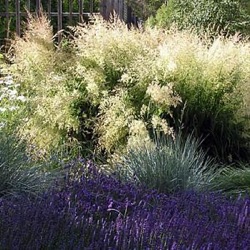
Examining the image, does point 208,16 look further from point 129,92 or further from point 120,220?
point 120,220

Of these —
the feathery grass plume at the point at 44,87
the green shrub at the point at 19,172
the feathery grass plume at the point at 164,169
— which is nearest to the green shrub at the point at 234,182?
the feathery grass plume at the point at 164,169

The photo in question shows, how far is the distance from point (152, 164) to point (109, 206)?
1.01 metres

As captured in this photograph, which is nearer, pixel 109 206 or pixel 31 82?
pixel 109 206

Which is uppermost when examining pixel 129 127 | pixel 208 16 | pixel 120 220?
pixel 208 16

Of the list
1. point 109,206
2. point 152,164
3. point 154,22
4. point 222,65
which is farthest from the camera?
point 154,22

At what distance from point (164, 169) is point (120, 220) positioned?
51.9 inches

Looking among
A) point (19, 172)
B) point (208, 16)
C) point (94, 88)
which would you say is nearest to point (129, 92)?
point (94, 88)

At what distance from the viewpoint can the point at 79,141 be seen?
19.6 feet

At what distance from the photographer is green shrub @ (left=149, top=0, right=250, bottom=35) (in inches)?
421

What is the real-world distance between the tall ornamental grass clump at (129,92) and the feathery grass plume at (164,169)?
0.77 meters

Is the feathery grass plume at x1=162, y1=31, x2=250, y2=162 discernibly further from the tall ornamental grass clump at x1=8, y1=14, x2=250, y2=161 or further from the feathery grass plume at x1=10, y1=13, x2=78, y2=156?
the feathery grass plume at x1=10, y1=13, x2=78, y2=156

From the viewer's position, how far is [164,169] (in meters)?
4.53

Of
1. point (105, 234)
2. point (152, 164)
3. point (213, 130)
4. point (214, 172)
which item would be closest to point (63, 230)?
point (105, 234)

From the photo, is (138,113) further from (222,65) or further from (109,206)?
(109,206)
